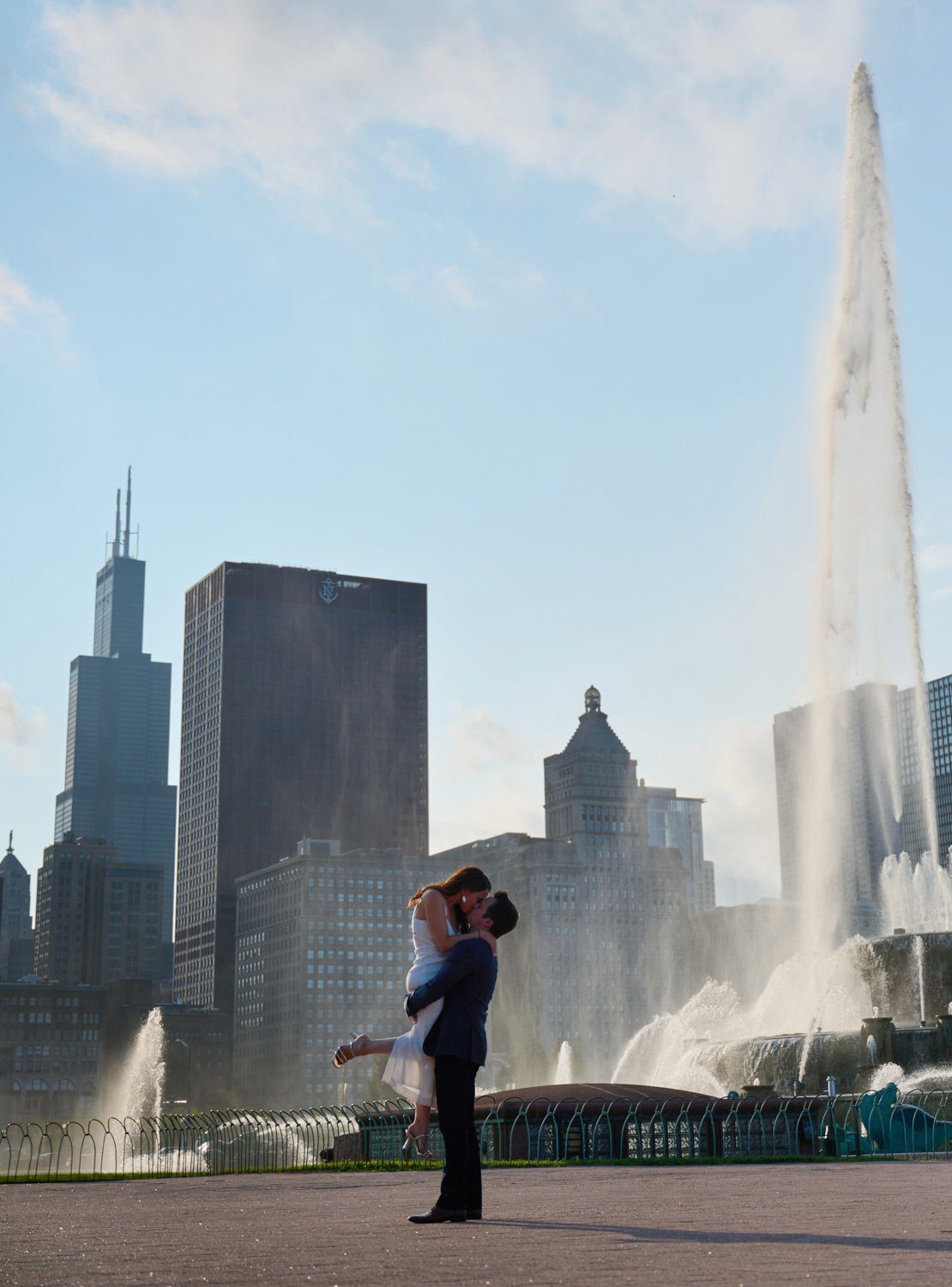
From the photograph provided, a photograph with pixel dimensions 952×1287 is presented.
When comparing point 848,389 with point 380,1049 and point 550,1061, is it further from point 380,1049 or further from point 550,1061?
point 550,1061

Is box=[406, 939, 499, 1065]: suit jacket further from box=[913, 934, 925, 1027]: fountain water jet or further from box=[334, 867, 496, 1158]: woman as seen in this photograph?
box=[913, 934, 925, 1027]: fountain water jet

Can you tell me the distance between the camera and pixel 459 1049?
11453 mm

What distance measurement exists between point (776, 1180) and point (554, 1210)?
5.35 m

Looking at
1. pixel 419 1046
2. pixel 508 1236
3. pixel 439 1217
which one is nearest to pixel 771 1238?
pixel 508 1236

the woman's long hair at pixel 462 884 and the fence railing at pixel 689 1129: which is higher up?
the woman's long hair at pixel 462 884

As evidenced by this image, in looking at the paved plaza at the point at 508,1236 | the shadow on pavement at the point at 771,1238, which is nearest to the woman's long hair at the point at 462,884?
the paved plaza at the point at 508,1236

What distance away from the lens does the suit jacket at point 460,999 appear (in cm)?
1150

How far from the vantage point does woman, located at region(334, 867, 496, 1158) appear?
38.1 feet

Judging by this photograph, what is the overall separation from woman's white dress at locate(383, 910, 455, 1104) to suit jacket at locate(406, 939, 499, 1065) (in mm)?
66

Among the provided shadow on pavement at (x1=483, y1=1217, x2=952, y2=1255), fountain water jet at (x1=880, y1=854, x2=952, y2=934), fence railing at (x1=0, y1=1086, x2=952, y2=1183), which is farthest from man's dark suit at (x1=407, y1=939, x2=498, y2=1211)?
fountain water jet at (x1=880, y1=854, x2=952, y2=934)

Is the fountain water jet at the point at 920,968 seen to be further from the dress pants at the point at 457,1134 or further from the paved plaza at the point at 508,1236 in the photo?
the dress pants at the point at 457,1134

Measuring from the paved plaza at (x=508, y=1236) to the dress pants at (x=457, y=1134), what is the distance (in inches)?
12.5

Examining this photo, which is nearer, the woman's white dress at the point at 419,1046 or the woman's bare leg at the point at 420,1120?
the woman's white dress at the point at 419,1046

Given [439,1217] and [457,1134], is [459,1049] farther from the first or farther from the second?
[439,1217]
